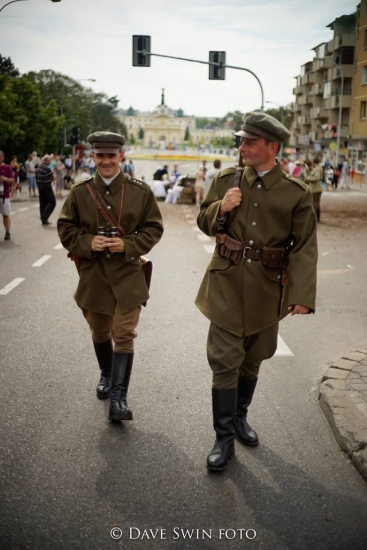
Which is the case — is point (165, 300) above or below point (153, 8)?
below

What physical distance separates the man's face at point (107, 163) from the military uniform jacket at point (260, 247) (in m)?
0.80

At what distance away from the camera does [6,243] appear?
1463cm

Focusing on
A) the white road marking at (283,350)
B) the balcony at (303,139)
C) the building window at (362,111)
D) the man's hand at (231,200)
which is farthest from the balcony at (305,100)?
the man's hand at (231,200)

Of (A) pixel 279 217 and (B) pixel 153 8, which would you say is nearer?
(A) pixel 279 217

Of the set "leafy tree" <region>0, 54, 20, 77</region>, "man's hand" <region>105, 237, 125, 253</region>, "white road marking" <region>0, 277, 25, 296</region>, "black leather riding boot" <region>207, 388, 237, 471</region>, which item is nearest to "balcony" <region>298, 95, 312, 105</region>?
"leafy tree" <region>0, 54, 20, 77</region>

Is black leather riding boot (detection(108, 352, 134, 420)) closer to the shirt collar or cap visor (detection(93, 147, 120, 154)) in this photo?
the shirt collar

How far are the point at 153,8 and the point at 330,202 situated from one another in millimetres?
26195

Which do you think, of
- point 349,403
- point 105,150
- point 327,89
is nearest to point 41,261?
point 105,150

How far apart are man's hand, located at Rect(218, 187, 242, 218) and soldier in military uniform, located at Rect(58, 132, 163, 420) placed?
898mm

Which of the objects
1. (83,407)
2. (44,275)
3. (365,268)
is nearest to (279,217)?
(83,407)

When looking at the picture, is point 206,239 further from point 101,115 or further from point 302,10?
point 101,115

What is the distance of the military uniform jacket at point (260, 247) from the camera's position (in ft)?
13.3

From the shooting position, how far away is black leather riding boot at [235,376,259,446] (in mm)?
4375

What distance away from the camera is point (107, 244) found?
15.1 ft
